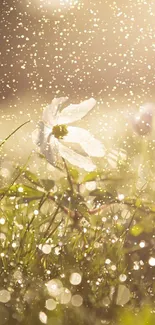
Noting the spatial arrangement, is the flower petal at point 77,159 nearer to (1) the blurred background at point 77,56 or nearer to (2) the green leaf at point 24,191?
(2) the green leaf at point 24,191

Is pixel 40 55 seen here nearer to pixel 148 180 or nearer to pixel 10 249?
→ pixel 148 180

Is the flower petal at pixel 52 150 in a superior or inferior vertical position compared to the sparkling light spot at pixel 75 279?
superior

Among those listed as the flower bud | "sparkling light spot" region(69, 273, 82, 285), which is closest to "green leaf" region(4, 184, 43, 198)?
"sparkling light spot" region(69, 273, 82, 285)

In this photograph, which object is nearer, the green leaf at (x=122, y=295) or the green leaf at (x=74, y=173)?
the green leaf at (x=122, y=295)

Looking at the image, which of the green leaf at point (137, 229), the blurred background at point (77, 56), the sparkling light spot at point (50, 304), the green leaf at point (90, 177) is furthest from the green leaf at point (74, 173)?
the blurred background at point (77, 56)

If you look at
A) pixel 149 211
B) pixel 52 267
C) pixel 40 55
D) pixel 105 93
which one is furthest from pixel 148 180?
pixel 40 55

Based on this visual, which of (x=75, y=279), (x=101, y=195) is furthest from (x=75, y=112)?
(x=75, y=279)
